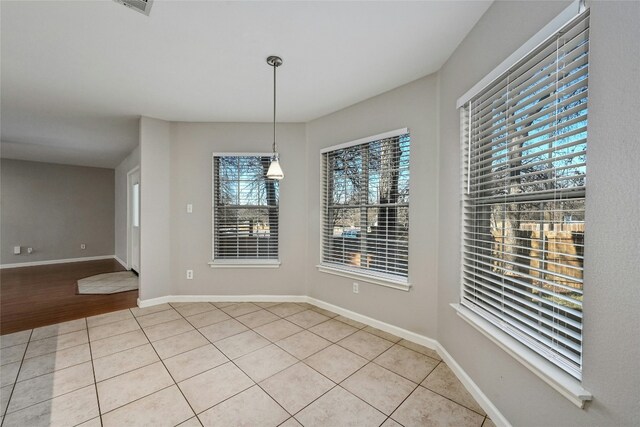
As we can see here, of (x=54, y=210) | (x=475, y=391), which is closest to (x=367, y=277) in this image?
(x=475, y=391)

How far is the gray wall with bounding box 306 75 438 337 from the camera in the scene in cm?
240

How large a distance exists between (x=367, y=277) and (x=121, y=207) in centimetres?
671

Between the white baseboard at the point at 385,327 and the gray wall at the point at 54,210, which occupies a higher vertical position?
the gray wall at the point at 54,210

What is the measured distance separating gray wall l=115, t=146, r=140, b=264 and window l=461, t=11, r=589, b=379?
641 cm

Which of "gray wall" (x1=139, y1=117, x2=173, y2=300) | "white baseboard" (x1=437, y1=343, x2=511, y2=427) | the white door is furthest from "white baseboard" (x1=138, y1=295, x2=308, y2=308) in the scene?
the white door

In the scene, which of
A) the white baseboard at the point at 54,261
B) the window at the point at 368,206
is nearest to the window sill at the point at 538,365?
the window at the point at 368,206

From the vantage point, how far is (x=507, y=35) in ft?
4.97

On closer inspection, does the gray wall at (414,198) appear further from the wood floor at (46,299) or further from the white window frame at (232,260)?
the wood floor at (46,299)

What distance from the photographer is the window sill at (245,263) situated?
3.64 meters

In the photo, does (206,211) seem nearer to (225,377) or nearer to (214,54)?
(214,54)

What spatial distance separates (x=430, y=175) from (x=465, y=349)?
4.74 feet

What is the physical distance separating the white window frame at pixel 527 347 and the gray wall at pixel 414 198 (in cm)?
60

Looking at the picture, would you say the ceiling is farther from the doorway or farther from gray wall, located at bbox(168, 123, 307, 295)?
the doorway

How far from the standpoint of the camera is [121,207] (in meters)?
6.57
